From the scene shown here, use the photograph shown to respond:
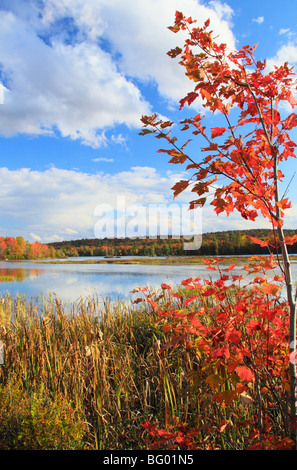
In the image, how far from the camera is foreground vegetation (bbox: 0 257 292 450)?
1.54 meters

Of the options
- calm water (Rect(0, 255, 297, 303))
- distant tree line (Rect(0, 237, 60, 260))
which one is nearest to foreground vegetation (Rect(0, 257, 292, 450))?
calm water (Rect(0, 255, 297, 303))

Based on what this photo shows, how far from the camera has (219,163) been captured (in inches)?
56.8

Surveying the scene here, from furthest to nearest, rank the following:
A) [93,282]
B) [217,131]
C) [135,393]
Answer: [93,282] → [135,393] → [217,131]

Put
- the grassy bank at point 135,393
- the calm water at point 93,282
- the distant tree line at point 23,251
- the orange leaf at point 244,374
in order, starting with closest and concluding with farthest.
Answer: the orange leaf at point 244,374, the grassy bank at point 135,393, the calm water at point 93,282, the distant tree line at point 23,251

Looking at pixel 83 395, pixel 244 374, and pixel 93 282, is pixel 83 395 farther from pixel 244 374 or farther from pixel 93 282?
pixel 93 282

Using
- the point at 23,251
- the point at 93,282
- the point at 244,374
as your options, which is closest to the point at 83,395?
the point at 244,374

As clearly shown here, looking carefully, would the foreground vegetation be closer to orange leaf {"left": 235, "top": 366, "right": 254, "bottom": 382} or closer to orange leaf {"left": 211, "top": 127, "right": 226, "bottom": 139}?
orange leaf {"left": 235, "top": 366, "right": 254, "bottom": 382}

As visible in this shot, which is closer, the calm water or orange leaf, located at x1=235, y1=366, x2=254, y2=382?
orange leaf, located at x1=235, y1=366, x2=254, y2=382

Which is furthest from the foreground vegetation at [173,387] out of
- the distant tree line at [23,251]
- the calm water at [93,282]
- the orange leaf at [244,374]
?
the distant tree line at [23,251]

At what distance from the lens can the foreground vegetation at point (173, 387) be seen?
1539 millimetres

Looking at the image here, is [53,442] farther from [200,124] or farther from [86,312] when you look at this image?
[86,312]

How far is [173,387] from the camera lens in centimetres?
259

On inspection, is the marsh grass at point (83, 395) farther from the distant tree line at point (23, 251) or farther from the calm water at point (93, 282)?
the distant tree line at point (23, 251)
